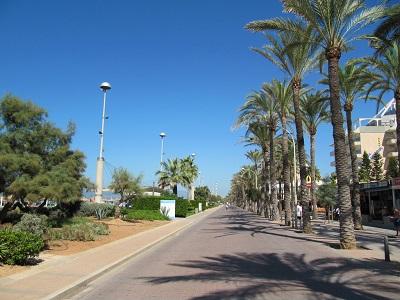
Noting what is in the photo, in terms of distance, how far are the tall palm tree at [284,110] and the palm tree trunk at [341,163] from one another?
16391mm

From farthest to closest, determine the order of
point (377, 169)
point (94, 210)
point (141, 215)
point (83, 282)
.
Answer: point (377, 169)
point (141, 215)
point (94, 210)
point (83, 282)

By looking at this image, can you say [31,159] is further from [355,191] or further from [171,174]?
[171,174]

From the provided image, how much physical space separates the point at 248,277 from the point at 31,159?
39.8 feet

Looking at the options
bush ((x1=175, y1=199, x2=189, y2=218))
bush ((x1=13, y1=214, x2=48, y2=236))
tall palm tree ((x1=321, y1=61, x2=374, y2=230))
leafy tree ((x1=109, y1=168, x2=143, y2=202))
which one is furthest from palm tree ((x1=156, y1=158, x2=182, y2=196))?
bush ((x1=13, y1=214, x2=48, y2=236))

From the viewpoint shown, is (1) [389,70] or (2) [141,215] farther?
(2) [141,215]

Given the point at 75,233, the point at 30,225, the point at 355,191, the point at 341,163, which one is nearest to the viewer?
the point at 30,225

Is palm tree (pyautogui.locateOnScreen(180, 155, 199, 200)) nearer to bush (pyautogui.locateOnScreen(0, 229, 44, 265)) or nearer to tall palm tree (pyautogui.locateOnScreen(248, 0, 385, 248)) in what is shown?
tall palm tree (pyautogui.locateOnScreen(248, 0, 385, 248))

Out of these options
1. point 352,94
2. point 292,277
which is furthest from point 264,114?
point 292,277

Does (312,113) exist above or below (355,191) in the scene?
above

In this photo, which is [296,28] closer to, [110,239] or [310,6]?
[310,6]

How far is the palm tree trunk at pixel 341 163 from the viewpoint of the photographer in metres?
19.1

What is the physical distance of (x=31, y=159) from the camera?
2036 cm

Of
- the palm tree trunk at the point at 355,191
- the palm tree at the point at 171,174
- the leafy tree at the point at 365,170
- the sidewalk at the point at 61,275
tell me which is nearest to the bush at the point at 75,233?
the sidewalk at the point at 61,275

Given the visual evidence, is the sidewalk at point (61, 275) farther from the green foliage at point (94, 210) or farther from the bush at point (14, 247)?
the green foliage at point (94, 210)
